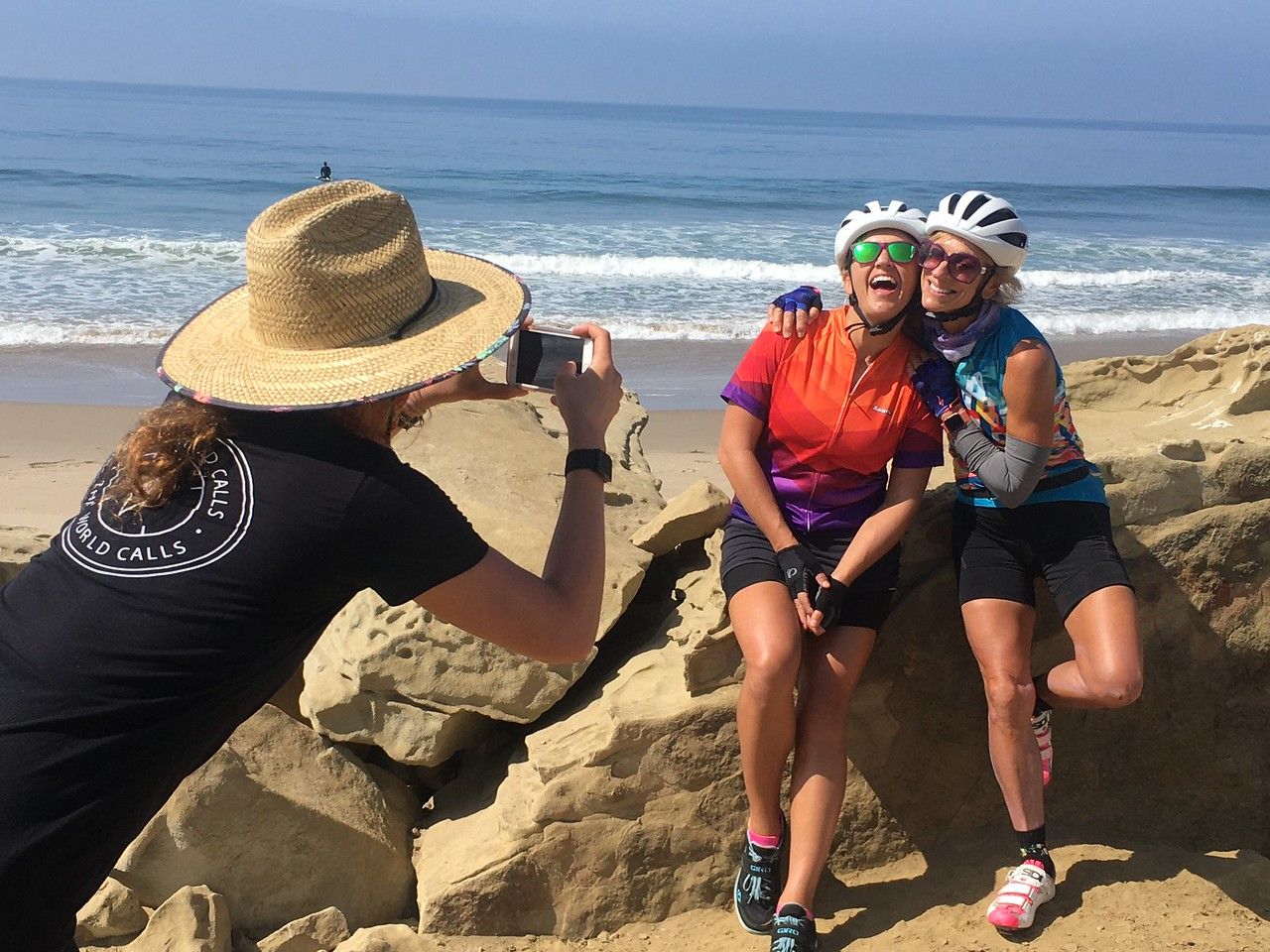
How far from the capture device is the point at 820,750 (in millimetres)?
3229

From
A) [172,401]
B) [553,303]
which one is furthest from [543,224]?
[172,401]

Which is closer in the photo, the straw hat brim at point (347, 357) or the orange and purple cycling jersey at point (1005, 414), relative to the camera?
the straw hat brim at point (347, 357)

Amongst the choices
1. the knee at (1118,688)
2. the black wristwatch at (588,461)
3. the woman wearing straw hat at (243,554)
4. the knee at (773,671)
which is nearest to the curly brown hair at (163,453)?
the woman wearing straw hat at (243,554)

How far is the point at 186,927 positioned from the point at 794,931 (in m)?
1.55

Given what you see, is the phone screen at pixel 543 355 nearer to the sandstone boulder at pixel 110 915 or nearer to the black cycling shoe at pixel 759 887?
the black cycling shoe at pixel 759 887

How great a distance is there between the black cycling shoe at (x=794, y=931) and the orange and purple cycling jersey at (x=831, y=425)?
101 cm

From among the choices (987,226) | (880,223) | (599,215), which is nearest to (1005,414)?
(987,226)

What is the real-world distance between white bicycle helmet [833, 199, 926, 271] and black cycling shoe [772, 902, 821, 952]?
1.74 meters

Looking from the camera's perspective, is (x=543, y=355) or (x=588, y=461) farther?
(x=543, y=355)

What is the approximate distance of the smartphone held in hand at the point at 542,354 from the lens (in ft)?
7.41

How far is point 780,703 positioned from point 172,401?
1.81 metres

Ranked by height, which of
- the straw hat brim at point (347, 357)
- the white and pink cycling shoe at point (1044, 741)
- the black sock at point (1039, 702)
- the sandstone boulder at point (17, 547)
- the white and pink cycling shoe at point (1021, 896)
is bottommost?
the white and pink cycling shoe at point (1021, 896)

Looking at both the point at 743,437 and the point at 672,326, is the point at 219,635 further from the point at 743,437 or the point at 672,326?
the point at 672,326

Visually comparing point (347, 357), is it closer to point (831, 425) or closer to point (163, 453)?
point (163, 453)
